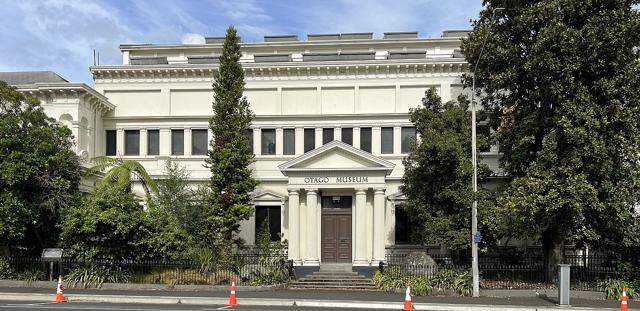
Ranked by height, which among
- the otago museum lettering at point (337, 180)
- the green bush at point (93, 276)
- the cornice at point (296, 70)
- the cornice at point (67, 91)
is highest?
the cornice at point (296, 70)

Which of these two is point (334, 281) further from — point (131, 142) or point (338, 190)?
point (131, 142)

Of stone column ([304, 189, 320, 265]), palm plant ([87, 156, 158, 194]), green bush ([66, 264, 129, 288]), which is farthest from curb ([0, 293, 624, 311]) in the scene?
stone column ([304, 189, 320, 265])

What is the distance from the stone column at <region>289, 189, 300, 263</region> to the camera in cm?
2470

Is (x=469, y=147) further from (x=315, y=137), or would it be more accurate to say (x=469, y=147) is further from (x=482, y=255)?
(x=315, y=137)

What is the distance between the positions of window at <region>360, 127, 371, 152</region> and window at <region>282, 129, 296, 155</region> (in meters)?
3.66

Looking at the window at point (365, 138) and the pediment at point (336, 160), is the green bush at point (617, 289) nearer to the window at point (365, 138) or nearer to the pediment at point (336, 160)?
the pediment at point (336, 160)

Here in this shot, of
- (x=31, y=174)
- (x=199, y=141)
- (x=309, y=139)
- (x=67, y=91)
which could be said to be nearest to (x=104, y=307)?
(x=31, y=174)

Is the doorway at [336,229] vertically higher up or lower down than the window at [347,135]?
lower down

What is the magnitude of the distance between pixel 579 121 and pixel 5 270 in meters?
21.9

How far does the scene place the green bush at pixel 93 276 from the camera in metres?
20.5

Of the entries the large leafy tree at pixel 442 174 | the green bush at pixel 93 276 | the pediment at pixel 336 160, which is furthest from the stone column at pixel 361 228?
the green bush at pixel 93 276

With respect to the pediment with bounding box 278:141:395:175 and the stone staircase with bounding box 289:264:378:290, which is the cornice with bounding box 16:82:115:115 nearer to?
the pediment with bounding box 278:141:395:175

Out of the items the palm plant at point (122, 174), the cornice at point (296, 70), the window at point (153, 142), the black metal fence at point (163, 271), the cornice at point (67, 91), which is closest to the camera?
the black metal fence at point (163, 271)

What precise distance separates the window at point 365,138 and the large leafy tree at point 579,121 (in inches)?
392
